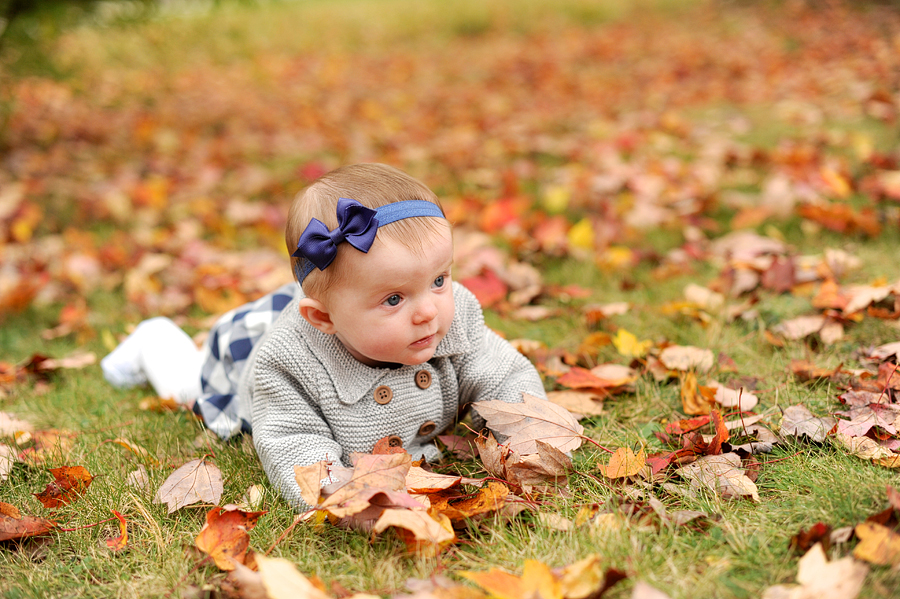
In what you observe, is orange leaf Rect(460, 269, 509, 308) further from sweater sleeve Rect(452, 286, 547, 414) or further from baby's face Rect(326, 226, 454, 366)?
baby's face Rect(326, 226, 454, 366)

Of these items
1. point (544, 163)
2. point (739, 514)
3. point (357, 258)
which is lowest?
point (544, 163)

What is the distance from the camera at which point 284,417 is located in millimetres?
1739

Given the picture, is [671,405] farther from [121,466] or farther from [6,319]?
[6,319]

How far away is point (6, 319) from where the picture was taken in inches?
124

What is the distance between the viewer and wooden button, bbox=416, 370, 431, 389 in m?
1.84

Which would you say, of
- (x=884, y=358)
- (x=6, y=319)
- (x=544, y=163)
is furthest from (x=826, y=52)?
(x=6, y=319)

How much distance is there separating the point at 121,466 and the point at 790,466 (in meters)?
1.66

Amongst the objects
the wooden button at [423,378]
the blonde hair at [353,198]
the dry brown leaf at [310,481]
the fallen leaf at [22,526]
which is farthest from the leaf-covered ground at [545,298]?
the blonde hair at [353,198]

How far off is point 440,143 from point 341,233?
13.7ft

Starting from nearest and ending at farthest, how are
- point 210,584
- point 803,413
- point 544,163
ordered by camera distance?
1. point 210,584
2. point 803,413
3. point 544,163

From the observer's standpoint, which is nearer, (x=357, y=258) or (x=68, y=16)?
(x=357, y=258)

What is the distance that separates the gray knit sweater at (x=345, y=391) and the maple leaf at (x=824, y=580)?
0.79m

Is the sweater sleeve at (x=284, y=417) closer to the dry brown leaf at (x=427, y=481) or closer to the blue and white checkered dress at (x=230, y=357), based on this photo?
the dry brown leaf at (x=427, y=481)

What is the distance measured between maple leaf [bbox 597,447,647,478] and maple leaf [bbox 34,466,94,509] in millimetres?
1261
